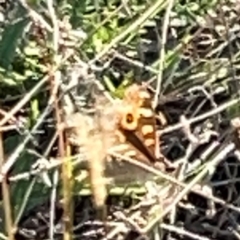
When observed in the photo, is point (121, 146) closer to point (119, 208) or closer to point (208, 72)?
point (119, 208)

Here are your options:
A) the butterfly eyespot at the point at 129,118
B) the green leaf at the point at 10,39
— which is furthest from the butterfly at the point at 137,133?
the green leaf at the point at 10,39

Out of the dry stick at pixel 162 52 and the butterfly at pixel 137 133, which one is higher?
the dry stick at pixel 162 52

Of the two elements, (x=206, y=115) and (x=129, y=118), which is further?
(x=206, y=115)

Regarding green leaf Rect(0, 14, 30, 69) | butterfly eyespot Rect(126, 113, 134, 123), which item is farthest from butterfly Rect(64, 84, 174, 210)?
green leaf Rect(0, 14, 30, 69)

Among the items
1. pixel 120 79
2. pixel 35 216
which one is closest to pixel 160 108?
pixel 120 79

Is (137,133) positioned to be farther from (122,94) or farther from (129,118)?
(122,94)

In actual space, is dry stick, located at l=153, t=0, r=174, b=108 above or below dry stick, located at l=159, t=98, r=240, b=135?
above

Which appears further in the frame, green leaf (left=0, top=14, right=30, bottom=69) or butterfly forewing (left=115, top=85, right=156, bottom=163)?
green leaf (left=0, top=14, right=30, bottom=69)

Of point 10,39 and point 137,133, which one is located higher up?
point 10,39

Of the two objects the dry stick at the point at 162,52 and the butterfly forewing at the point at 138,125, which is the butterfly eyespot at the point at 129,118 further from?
the dry stick at the point at 162,52

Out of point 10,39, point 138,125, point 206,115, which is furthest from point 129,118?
point 10,39

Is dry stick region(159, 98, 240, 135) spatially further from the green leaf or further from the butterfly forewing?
the green leaf
